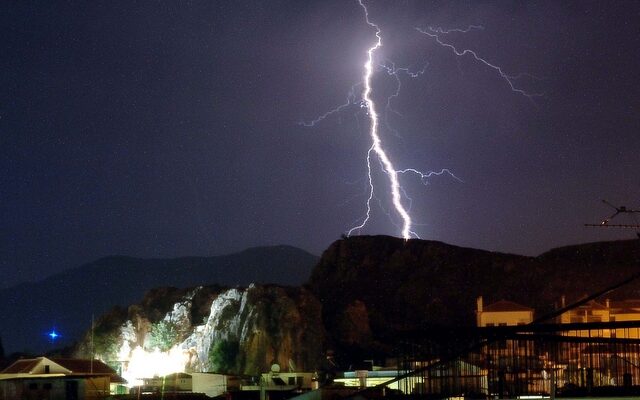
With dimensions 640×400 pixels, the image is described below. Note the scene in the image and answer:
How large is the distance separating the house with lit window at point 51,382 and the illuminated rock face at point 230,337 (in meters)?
9.53

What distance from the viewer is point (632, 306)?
56.5 metres

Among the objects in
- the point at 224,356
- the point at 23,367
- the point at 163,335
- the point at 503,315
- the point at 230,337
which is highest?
the point at 503,315

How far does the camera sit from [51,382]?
4606 centimetres

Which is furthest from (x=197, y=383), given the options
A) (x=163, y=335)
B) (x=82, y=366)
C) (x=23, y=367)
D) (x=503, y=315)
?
(x=503, y=315)

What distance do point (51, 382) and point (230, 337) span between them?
1921cm

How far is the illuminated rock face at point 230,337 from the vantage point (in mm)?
61812

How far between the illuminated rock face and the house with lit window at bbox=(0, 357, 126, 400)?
9534 mm

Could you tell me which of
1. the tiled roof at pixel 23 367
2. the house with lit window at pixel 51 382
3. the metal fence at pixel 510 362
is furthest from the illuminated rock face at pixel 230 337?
the metal fence at pixel 510 362

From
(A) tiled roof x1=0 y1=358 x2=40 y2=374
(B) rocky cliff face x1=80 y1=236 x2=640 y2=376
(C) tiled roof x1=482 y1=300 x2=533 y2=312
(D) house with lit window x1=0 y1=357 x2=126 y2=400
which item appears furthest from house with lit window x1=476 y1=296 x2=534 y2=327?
(A) tiled roof x1=0 y1=358 x2=40 y2=374

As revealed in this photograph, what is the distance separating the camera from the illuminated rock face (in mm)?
61812

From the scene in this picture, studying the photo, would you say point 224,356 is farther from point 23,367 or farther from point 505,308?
point 505,308

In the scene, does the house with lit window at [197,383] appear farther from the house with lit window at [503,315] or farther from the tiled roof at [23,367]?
the house with lit window at [503,315]

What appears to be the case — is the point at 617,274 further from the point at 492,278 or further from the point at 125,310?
the point at 125,310

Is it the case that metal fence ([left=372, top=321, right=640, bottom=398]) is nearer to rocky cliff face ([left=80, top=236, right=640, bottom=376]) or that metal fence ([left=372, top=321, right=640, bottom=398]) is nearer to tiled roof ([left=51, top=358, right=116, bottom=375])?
rocky cliff face ([left=80, top=236, right=640, bottom=376])
